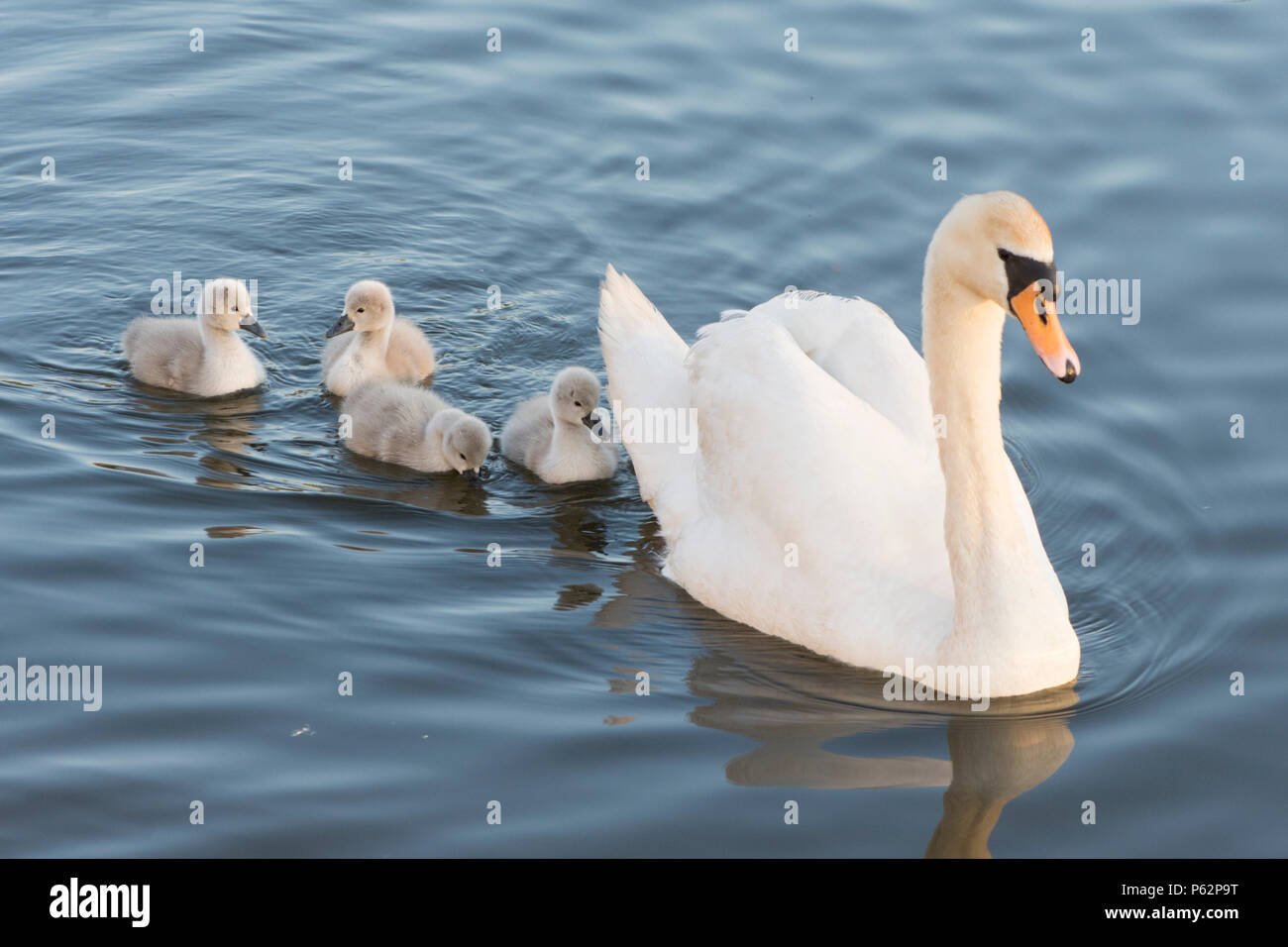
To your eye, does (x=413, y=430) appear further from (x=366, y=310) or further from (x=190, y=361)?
(x=190, y=361)

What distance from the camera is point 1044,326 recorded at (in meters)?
5.62

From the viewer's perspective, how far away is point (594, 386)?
27.9ft

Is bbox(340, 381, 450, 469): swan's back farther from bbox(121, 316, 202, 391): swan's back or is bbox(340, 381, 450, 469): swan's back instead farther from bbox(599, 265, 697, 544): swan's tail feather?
bbox(599, 265, 697, 544): swan's tail feather

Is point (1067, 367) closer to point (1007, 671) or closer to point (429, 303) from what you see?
point (1007, 671)

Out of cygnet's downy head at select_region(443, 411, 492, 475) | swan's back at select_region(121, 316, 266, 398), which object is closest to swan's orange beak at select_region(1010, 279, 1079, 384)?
cygnet's downy head at select_region(443, 411, 492, 475)

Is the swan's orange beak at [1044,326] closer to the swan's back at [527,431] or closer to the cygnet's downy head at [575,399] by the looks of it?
the cygnet's downy head at [575,399]

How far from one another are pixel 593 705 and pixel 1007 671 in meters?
1.60

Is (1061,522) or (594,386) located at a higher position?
(594,386)

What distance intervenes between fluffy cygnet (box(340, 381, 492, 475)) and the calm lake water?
16cm

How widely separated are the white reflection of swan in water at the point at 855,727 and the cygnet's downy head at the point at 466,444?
58.9 inches

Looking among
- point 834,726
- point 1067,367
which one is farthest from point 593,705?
point 1067,367

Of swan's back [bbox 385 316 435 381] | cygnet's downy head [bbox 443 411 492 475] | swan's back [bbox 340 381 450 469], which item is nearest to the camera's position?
cygnet's downy head [bbox 443 411 492 475]

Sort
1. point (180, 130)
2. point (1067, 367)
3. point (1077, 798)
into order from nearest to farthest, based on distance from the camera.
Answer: point (1067, 367) → point (1077, 798) → point (180, 130)

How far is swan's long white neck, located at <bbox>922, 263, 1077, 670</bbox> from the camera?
6.18m
